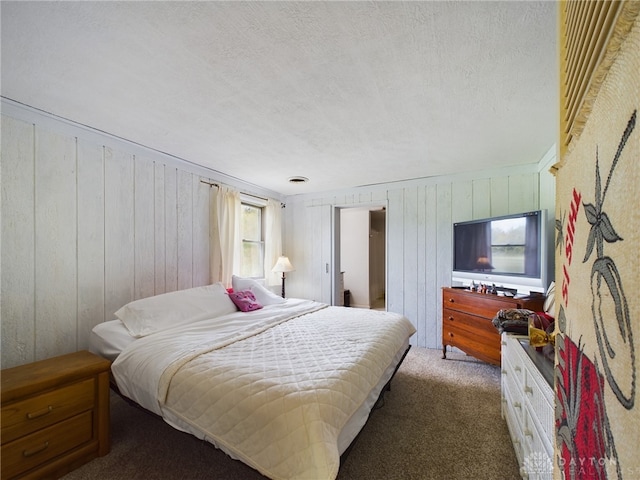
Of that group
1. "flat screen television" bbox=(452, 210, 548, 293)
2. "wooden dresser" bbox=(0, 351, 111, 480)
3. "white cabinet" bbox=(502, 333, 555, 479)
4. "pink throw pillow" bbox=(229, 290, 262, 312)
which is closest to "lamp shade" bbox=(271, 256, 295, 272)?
"pink throw pillow" bbox=(229, 290, 262, 312)

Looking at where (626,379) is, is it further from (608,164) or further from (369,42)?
(369,42)

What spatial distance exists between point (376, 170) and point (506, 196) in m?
1.66

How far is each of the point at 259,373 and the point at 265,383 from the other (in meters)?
0.11

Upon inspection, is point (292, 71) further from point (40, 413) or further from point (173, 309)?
point (40, 413)

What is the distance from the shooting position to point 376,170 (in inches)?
139

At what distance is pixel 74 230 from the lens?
2.25 meters

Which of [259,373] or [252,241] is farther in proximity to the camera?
[252,241]

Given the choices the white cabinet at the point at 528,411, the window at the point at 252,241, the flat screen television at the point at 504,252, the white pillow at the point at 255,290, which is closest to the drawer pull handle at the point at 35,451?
the white pillow at the point at 255,290

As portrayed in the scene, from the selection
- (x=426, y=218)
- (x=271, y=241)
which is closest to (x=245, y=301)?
(x=271, y=241)

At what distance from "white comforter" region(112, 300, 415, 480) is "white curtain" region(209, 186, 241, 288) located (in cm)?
123

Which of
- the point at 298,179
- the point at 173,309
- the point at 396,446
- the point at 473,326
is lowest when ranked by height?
the point at 396,446

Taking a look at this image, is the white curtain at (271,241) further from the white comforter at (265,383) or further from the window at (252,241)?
the white comforter at (265,383)

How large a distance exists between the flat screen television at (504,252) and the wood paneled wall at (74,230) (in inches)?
134

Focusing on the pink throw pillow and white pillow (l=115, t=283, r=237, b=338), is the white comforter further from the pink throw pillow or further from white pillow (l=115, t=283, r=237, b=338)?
the pink throw pillow
